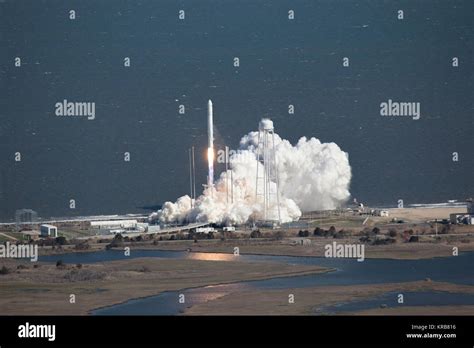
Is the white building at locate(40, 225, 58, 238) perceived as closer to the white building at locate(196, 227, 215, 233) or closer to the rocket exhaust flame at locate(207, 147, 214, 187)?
the white building at locate(196, 227, 215, 233)

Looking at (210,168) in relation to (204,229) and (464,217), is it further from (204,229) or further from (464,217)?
(464,217)

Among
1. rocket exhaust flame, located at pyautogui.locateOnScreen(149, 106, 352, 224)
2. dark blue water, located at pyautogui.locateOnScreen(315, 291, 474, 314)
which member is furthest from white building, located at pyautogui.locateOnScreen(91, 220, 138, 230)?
dark blue water, located at pyautogui.locateOnScreen(315, 291, 474, 314)

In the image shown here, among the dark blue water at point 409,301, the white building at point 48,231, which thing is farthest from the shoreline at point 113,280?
the white building at point 48,231

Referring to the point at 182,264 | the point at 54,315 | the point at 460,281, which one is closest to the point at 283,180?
the point at 182,264

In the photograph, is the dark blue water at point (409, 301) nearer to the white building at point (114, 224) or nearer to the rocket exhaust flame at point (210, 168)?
the white building at point (114, 224)

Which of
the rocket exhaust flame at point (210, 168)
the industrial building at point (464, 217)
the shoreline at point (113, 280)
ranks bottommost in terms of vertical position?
the shoreline at point (113, 280)
